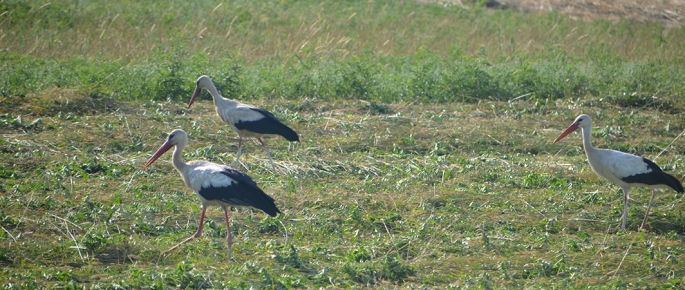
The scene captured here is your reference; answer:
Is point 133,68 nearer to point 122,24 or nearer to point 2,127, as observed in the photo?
point 2,127

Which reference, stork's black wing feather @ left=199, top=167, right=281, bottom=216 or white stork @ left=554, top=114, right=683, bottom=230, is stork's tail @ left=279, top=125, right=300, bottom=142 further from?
white stork @ left=554, top=114, right=683, bottom=230

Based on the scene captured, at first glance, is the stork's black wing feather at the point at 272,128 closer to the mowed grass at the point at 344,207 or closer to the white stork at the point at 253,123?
the white stork at the point at 253,123

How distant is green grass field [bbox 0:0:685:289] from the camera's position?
557 centimetres

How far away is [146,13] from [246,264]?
12.3 m

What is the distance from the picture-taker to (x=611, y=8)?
74.5 ft

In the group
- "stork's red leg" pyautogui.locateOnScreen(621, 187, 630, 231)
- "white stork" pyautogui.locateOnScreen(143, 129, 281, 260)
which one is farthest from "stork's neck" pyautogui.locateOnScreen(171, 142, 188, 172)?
"stork's red leg" pyautogui.locateOnScreen(621, 187, 630, 231)

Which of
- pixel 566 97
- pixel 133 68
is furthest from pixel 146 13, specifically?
pixel 566 97

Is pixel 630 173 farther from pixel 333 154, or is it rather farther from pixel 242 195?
pixel 242 195

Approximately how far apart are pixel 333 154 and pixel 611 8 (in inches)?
671

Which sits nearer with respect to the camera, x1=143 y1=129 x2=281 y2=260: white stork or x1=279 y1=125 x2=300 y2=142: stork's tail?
x1=143 y1=129 x2=281 y2=260: white stork

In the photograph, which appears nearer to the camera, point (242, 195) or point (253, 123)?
point (242, 195)

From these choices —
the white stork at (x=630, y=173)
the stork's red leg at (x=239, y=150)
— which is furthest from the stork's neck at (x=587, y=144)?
the stork's red leg at (x=239, y=150)

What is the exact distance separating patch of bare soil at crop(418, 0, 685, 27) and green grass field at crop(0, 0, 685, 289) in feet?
16.8

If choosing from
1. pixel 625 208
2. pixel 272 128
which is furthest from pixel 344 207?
pixel 625 208
